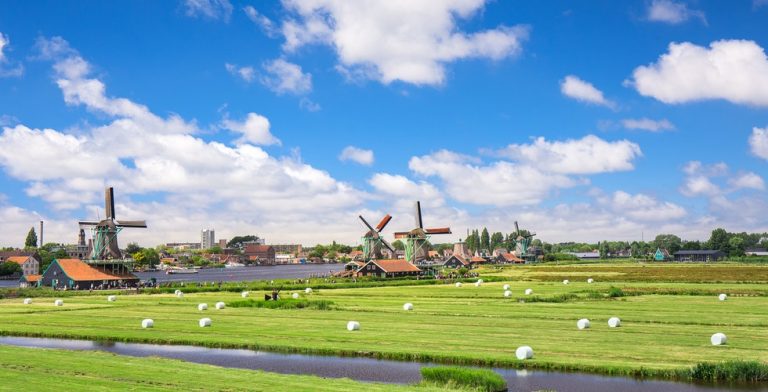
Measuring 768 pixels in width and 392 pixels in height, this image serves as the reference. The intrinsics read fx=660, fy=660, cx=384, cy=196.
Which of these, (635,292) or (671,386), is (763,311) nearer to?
(635,292)

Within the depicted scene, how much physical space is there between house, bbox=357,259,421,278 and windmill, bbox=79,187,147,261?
42407mm

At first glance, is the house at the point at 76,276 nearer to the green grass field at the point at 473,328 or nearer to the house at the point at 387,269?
the green grass field at the point at 473,328

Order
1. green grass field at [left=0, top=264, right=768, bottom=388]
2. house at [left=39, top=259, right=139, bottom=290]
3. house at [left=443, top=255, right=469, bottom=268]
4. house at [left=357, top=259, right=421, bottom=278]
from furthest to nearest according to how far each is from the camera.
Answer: house at [left=443, top=255, right=469, bottom=268] < house at [left=357, top=259, right=421, bottom=278] < house at [left=39, top=259, right=139, bottom=290] < green grass field at [left=0, top=264, right=768, bottom=388]

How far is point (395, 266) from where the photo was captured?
401ft

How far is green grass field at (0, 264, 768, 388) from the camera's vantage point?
27281 mm

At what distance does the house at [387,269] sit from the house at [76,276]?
143ft

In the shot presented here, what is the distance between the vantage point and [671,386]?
2223cm

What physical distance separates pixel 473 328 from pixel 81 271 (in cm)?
7224

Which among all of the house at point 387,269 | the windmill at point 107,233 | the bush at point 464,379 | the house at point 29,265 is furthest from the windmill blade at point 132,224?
the bush at point 464,379

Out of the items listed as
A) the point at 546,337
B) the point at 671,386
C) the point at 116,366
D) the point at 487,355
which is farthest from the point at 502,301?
the point at 116,366

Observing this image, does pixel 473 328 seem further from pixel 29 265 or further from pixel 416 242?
pixel 29 265

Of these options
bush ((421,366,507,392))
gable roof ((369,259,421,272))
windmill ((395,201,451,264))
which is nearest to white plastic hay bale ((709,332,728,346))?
bush ((421,366,507,392))

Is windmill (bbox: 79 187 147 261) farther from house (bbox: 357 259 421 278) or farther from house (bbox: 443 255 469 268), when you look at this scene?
house (bbox: 443 255 469 268)

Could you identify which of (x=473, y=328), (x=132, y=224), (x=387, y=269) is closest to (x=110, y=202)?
(x=132, y=224)
